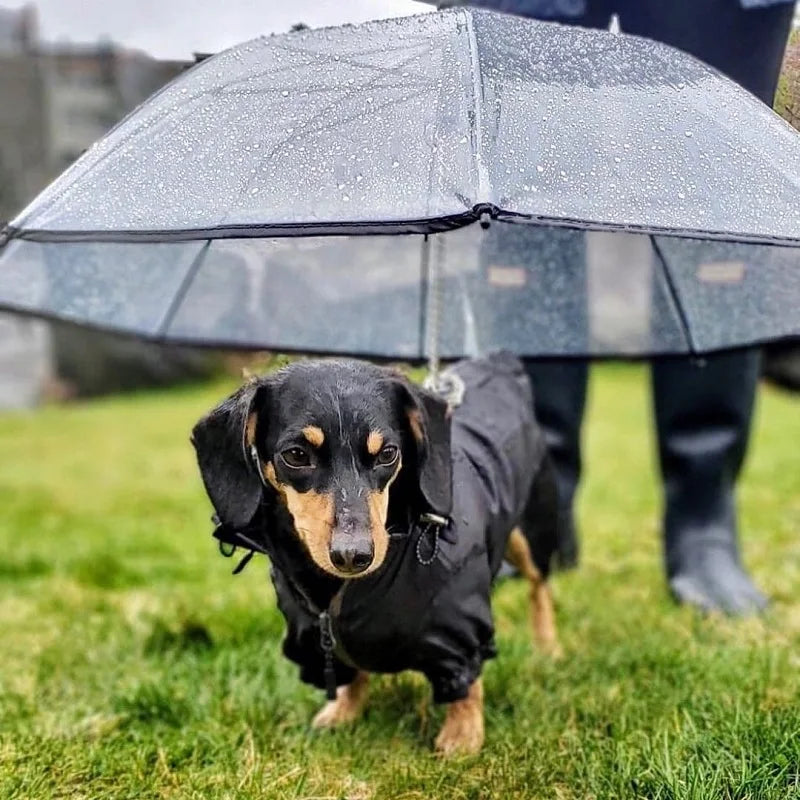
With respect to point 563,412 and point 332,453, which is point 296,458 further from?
point 563,412

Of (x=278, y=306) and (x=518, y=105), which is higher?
(x=518, y=105)

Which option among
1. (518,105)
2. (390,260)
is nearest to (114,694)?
(390,260)

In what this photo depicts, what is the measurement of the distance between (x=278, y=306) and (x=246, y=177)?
4.12ft

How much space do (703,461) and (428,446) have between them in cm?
167

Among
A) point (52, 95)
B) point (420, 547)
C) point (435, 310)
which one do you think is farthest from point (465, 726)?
point (52, 95)

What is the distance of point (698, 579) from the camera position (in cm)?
334

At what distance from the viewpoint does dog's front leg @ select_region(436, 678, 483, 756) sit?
88.9 inches

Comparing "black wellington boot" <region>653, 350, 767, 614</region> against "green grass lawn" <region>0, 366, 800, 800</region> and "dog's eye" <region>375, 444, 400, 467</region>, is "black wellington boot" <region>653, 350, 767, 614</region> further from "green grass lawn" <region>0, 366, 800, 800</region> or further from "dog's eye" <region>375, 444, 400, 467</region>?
"dog's eye" <region>375, 444, 400, 467</region>

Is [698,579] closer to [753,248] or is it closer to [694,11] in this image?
[753,248]

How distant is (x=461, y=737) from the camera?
2.26 m

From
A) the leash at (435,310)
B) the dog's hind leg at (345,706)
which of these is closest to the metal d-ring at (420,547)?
the dog's hind leg at (345,706)

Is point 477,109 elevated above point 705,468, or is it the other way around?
point 477,109

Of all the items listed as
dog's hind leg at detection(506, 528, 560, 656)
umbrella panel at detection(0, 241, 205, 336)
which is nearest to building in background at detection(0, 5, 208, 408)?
umbrella panel at detection(0, 241, 205, 336)

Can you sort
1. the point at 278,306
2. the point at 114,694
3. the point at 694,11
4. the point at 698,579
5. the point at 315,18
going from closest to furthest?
the point at 315,18
the point at 694,11
the point at 114,694
the point at 278,306
the point at 698,579
